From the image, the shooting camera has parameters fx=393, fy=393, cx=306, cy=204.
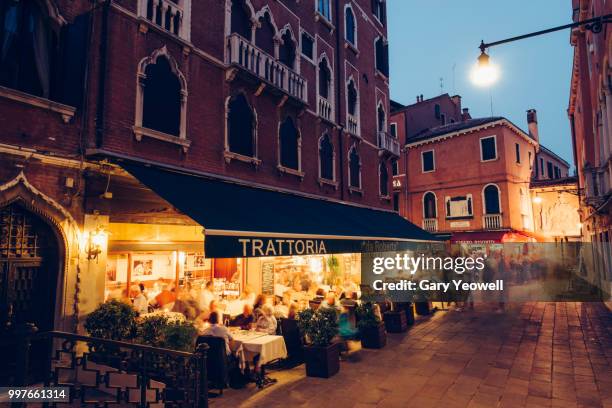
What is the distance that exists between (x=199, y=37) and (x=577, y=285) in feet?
74.1

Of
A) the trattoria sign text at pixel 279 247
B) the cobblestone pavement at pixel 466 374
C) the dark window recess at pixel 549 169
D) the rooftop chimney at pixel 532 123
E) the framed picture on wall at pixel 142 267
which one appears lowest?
the cobblestone pavement at pixel 466 374

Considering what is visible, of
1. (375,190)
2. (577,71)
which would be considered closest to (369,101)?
(375,190)

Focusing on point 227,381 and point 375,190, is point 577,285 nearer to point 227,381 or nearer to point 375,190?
point 375,190

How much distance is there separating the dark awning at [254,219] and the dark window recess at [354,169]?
13.4 ft

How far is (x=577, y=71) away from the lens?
67.4 ft

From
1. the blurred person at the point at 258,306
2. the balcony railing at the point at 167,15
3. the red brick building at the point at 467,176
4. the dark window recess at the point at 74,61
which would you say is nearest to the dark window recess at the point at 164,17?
the balcony railing at the point at 167,15

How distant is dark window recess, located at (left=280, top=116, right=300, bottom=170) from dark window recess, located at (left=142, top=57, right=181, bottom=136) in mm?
3827

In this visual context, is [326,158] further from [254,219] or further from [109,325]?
[109,325]

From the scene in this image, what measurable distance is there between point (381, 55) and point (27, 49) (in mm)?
15940

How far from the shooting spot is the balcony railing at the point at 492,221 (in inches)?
1025

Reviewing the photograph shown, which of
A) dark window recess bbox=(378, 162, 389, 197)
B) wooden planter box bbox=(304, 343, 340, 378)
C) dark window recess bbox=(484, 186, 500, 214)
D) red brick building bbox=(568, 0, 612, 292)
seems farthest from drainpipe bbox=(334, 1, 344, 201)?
dark window recess bbox=(484, 186, 500, 214)

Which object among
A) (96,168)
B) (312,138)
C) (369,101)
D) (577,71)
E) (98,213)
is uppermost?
(577,71)

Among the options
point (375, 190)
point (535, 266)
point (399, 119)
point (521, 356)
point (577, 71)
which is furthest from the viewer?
point (399, 119)

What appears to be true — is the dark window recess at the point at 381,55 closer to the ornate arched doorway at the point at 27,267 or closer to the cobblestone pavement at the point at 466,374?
the cobblestone pavement at the point at 466,374
